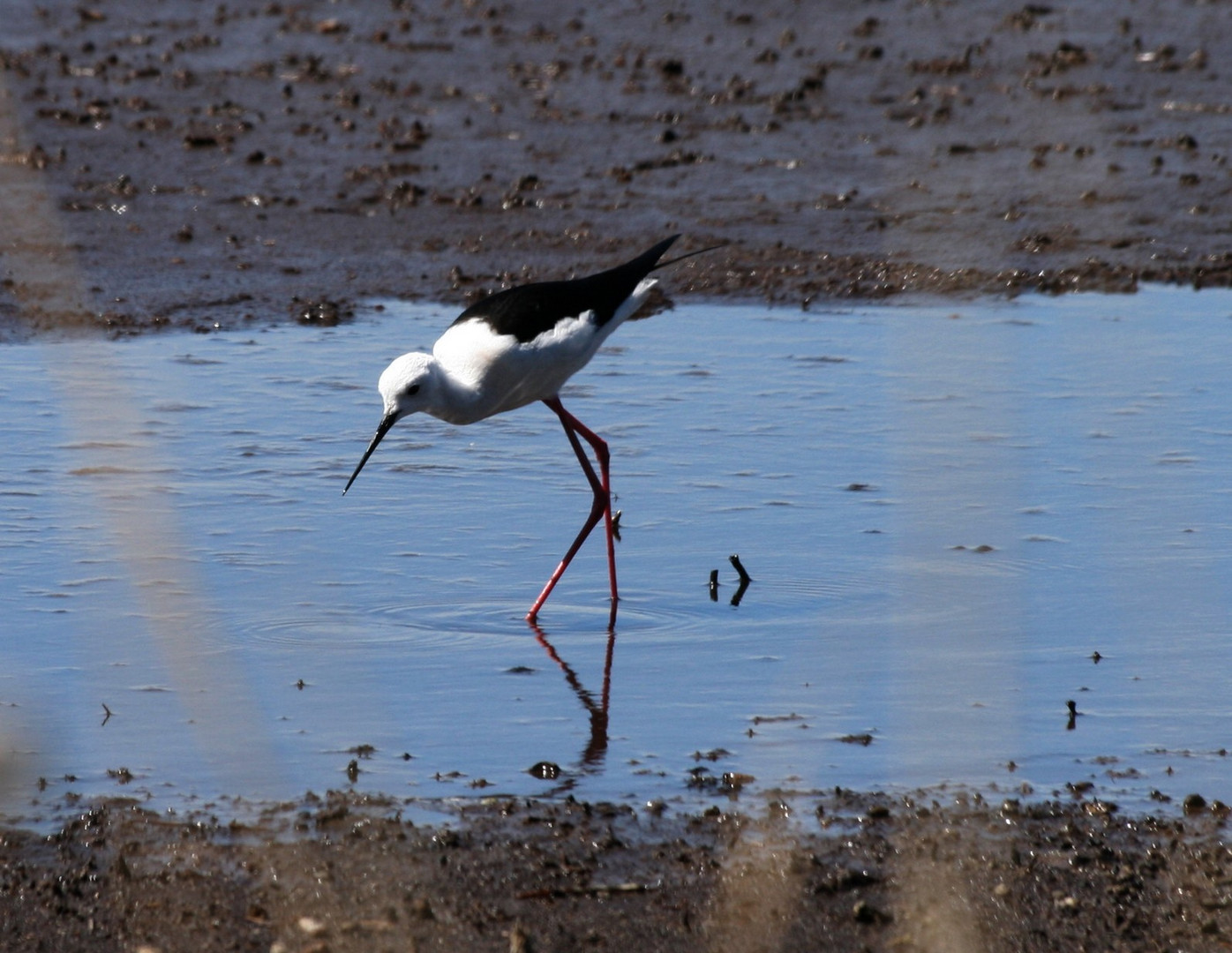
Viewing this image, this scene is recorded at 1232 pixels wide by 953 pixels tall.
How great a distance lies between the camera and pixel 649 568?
229 inches

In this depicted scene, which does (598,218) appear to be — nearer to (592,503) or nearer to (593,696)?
(592,503)

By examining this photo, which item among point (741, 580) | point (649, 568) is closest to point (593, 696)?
point (741, 580)

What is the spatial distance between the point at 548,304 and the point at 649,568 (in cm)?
84

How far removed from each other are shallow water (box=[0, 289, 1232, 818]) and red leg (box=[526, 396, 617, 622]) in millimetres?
91

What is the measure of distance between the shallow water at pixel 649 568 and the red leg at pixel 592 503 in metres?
0.09

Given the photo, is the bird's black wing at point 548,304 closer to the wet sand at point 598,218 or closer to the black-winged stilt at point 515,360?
the black-winged stilt at point 515,360

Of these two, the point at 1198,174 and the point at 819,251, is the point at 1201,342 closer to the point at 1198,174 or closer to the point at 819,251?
the point at 819,251

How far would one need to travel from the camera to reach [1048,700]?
15.6 feet

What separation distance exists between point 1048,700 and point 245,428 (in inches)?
130

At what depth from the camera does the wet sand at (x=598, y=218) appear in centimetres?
368

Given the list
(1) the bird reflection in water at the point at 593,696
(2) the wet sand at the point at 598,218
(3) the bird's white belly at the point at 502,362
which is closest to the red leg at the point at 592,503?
(1) the bird reflection in water at the point at 593,696

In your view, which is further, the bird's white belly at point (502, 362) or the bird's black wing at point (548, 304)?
the bird's black wing at point (548, 304)

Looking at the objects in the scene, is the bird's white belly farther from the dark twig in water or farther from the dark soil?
the dark soil

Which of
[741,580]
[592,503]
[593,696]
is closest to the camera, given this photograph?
[593,696]
